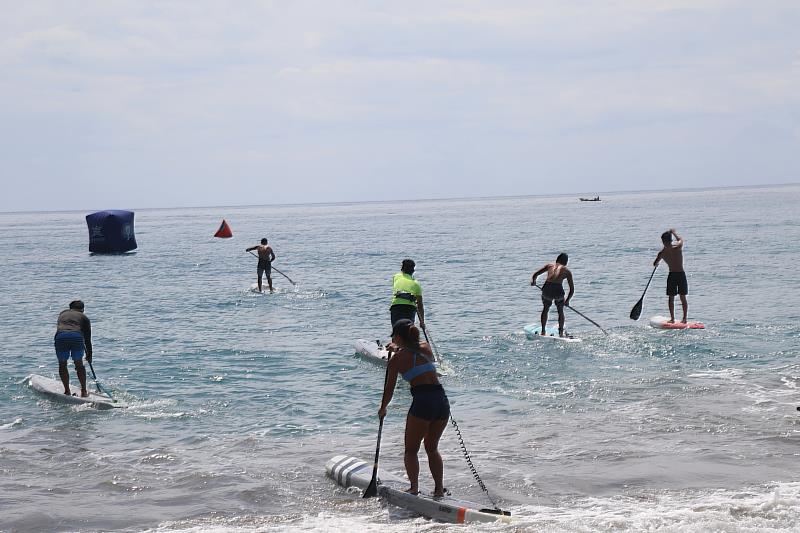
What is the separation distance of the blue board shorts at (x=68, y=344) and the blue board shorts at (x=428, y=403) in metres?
7.38

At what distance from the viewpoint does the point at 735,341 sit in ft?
57.8

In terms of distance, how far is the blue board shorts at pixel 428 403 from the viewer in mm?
8234

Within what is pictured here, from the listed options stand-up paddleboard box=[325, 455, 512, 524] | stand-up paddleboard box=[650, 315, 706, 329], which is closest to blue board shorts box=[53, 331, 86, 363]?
stand-up paddleboard box=[325, 455, 512, 524]

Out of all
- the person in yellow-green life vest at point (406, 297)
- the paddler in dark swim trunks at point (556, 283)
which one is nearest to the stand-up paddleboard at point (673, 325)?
the paddler in dark swim trunks at point (556, 283)

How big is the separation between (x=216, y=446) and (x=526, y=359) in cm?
740

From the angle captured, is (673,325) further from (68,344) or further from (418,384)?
(68,344)

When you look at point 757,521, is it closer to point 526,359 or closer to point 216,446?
point 216,446

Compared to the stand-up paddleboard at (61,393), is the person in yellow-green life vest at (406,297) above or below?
above

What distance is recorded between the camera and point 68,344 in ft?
43.6

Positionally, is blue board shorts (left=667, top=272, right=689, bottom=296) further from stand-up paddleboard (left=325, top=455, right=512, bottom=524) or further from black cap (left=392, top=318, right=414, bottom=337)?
black cap (left=392, top=318, right=414, bottom=337)

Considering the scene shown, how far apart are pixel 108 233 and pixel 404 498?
170ft

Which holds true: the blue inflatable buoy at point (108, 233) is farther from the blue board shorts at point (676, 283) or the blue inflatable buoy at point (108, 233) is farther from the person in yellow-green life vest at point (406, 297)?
the person in yellow-green life vest at point (406, 297)

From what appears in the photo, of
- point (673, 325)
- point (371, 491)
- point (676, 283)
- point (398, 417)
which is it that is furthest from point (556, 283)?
point (371, 491)

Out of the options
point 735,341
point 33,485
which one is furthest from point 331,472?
point 735,341
